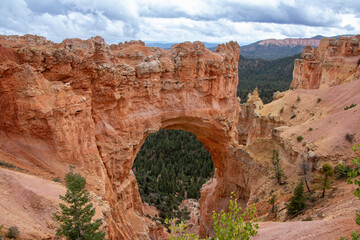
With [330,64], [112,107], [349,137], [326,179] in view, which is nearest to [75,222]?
[112,107]

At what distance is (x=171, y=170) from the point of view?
4188 centimetres

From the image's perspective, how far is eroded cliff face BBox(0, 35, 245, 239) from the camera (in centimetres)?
1248

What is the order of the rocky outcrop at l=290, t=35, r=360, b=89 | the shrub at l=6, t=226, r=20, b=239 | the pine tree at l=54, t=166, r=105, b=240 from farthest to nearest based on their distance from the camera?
1. the rocky outcrop at l=290, t=35, r=360, b=89
2. the pine tree at l=54, t=166, r=105, b=240
3. the shrub at l=6, t=226, r=20, b=239

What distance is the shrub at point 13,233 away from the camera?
292 inches

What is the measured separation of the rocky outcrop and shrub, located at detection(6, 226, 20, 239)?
115 ft

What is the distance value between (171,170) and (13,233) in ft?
115

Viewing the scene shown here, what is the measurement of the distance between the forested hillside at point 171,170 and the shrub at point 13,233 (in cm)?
2344

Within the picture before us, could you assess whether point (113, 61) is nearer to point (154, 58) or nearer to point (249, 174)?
point (154, 58)

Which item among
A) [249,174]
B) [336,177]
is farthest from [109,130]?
[336,177]

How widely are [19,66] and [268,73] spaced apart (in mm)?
115006

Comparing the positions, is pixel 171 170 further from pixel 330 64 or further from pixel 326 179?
pixel 326 179

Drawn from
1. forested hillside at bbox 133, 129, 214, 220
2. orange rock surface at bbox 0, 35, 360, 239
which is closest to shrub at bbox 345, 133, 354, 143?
orange rock surface at bbox 0, 35, 360, 239

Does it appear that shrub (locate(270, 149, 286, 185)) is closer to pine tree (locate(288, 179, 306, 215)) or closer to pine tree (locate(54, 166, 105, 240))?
pine tree (locate(288, 179, 306, 215))

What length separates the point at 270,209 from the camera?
16016mm
